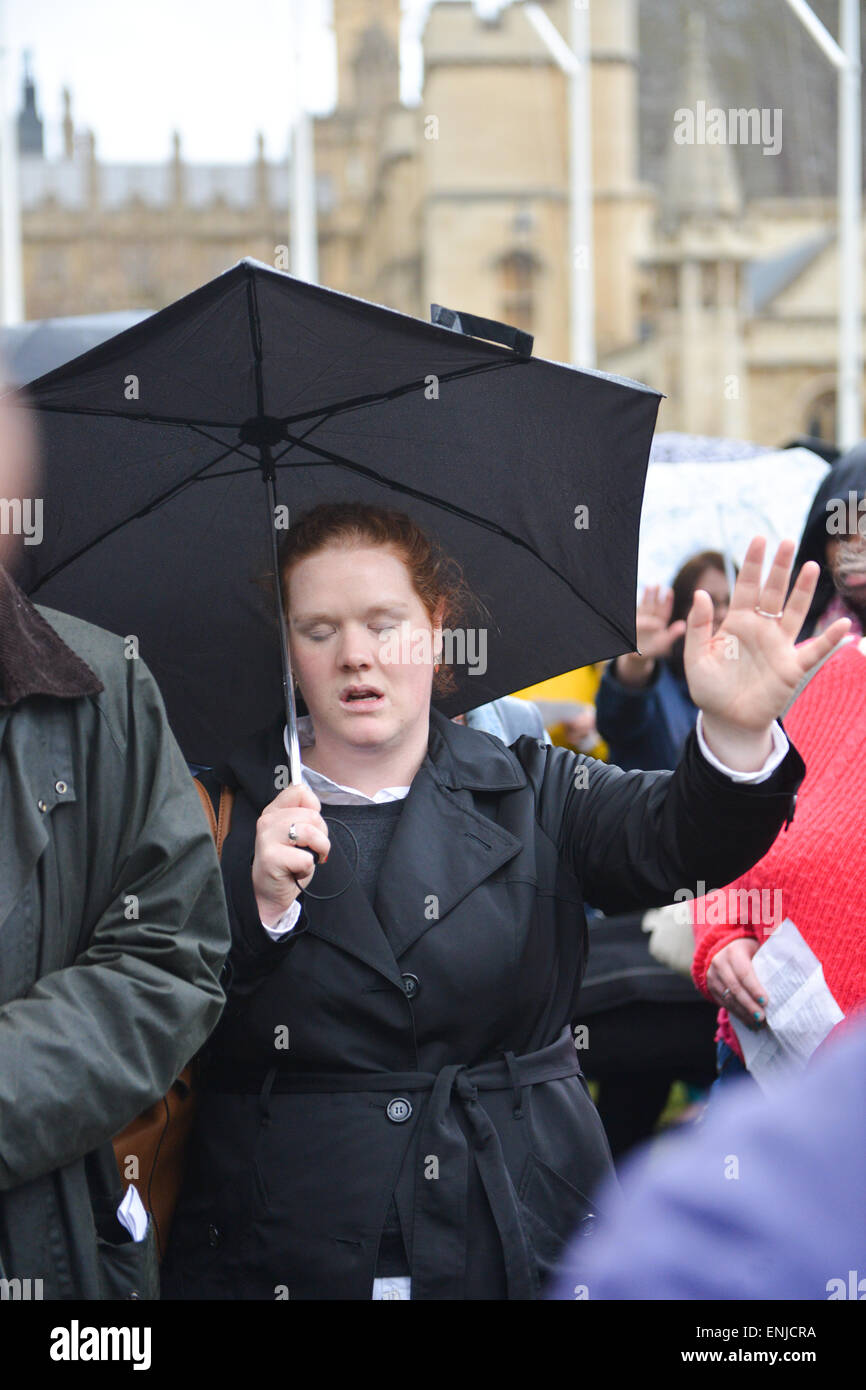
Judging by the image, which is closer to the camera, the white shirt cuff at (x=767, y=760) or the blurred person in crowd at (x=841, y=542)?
the white shirt cuff at (x=767, y=760)

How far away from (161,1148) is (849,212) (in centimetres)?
2750

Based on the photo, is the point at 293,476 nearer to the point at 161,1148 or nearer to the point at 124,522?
the point at 124,522

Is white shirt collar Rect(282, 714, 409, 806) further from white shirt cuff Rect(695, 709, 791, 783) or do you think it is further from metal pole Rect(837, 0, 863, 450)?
metal pole Rect(837, 0, 863, 450)

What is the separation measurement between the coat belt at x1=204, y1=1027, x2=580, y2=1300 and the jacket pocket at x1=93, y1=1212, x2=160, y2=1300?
0.30 metres

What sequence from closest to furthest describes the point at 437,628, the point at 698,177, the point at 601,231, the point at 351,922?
the point at 351,922 < the point at 437,628 < the point at 698,177 < the point at 601,231

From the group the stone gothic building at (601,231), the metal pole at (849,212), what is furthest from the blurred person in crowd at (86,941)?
the stone gothic building at (601,231)

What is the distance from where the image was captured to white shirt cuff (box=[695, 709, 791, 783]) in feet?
7.97

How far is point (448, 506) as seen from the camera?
10.00ft

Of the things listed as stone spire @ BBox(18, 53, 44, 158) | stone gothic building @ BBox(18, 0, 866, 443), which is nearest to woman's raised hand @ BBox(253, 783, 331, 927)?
stone gothic building @ BBox(18, 0, 866, 443)

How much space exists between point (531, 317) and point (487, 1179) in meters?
51.9

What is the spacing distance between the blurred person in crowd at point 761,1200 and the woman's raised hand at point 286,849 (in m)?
1.54

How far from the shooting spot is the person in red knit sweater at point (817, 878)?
292cm

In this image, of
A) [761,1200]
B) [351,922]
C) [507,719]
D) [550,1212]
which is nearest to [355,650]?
[351,922]

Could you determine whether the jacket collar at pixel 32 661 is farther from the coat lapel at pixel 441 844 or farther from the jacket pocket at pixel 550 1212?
the jacket pocket at pixel 550 1212
